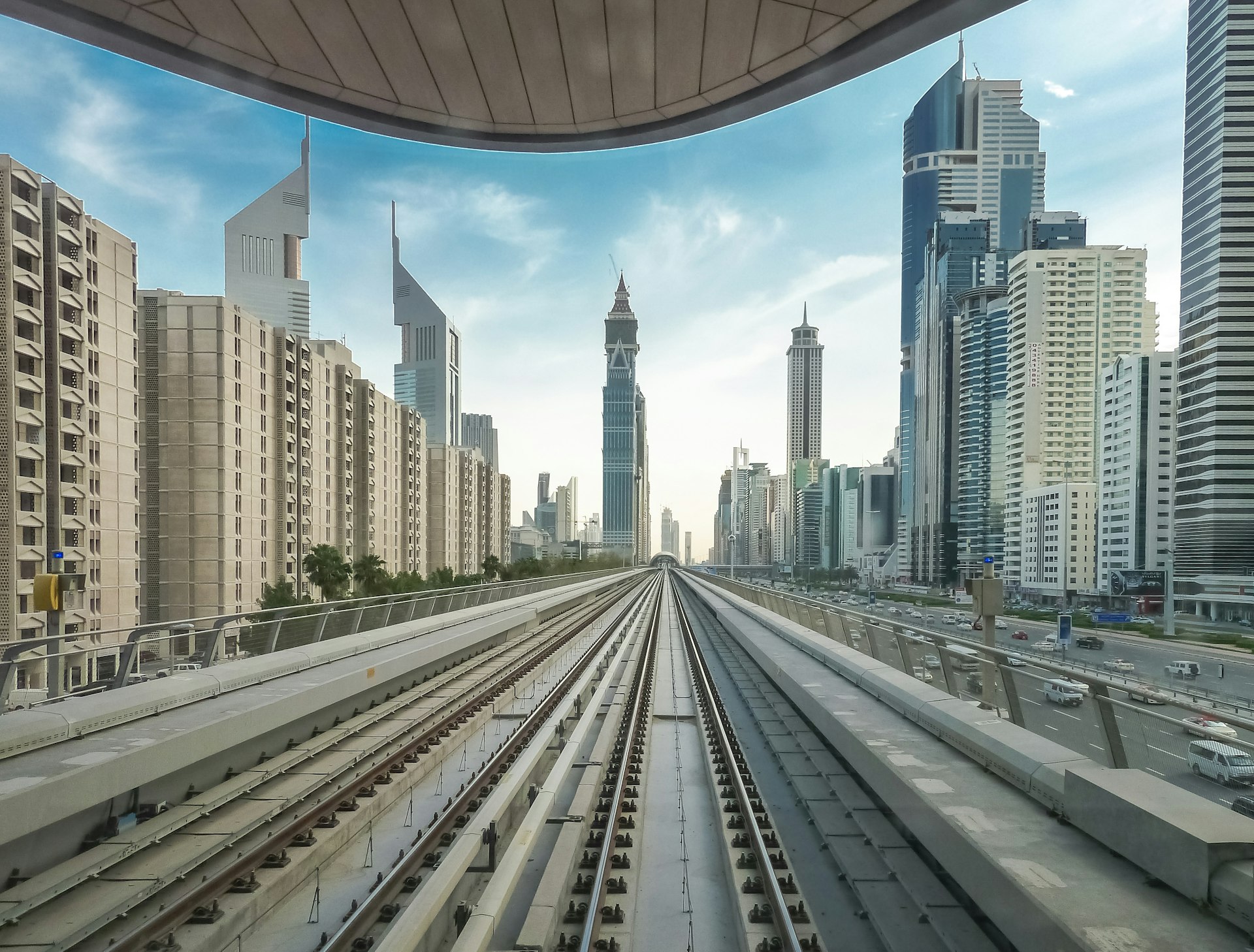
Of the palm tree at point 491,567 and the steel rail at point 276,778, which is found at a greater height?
the steel rail at point 276,778

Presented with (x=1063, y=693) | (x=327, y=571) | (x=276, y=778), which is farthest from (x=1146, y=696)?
(x=327, y=571)

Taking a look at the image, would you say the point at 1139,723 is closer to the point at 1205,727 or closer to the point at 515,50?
the point at 1205,727

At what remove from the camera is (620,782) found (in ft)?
22.9

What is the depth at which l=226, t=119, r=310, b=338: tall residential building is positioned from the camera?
5915 inches

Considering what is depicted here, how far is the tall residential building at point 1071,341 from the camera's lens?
7056 cm

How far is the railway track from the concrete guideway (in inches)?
25.6

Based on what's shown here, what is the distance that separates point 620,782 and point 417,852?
236cm

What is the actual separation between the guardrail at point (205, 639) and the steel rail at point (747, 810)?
596cm

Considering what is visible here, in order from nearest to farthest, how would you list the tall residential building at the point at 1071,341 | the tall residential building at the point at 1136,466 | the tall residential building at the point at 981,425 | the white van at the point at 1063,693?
the white van at the point at 1063,693, the tall residential building at the point at 1136,466, the tall residential building at the point at 1071,341, the tall residential building at the point at 981,425

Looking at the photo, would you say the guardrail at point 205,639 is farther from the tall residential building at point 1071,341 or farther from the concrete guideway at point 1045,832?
the tall residential building at point 1071,341

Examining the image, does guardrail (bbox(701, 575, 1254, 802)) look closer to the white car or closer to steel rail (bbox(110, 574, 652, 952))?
the white car

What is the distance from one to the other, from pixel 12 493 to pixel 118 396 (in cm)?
792

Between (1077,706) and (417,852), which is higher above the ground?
(1077,706)

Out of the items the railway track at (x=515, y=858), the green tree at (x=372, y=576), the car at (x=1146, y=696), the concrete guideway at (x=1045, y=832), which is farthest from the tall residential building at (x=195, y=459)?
the car at (x=1146, y=696)
